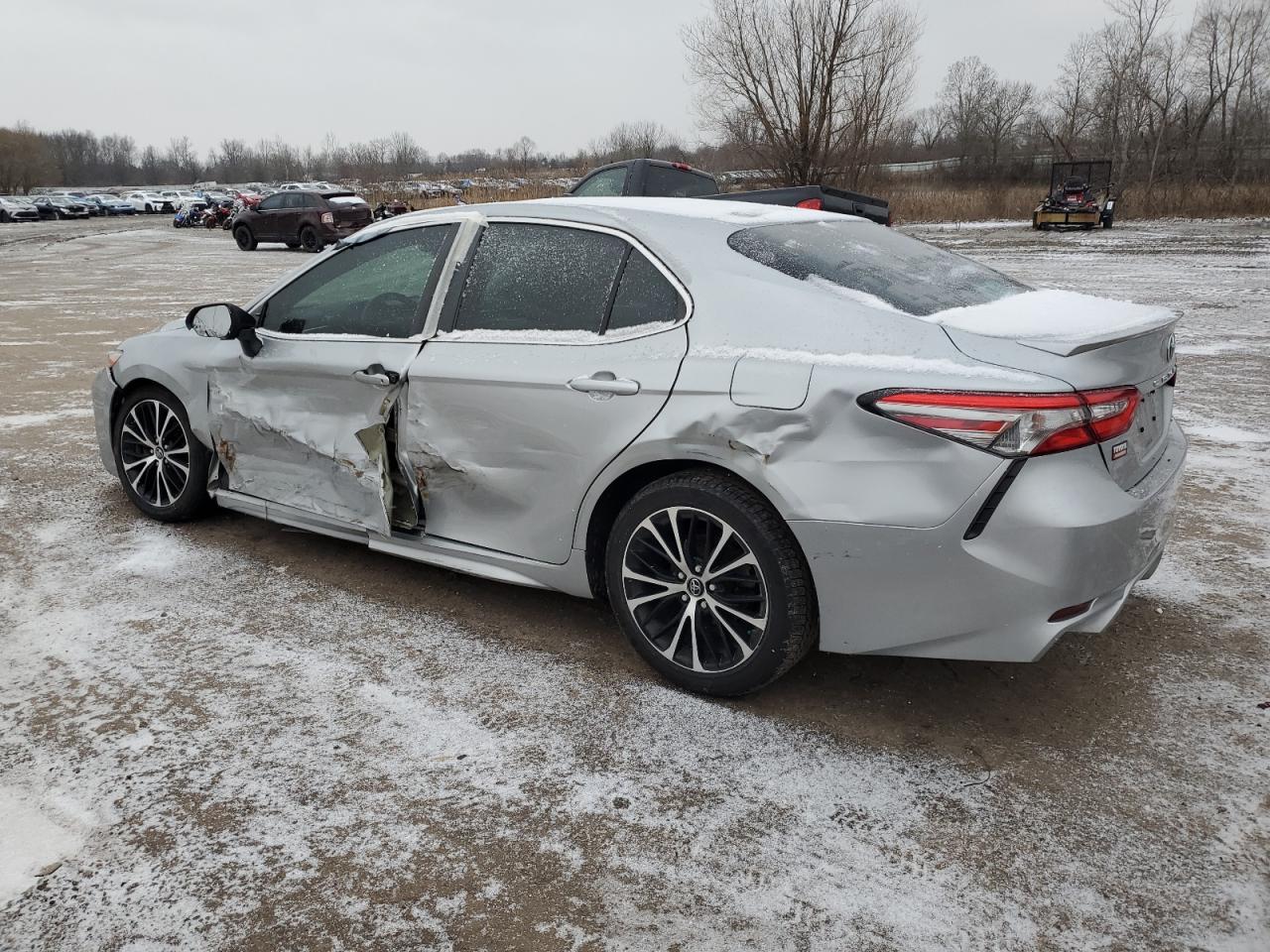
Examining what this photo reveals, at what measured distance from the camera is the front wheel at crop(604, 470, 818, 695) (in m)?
2.96

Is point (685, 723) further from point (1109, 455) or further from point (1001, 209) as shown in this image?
point (1001, 209)

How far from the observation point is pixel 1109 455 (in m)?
2.77

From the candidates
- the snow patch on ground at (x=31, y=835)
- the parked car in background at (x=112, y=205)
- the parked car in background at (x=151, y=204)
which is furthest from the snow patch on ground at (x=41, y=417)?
the parked car in background at (x=151, y=204)

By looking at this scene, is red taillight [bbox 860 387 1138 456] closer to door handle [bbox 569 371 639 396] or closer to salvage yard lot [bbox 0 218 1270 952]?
door handle [bbox 569 371 639 396]

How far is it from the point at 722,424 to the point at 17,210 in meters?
65.3

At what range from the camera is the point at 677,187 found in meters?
10.7

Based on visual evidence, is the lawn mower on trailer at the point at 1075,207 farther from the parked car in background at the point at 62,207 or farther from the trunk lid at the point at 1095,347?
the parked car in background at the point at 62,207

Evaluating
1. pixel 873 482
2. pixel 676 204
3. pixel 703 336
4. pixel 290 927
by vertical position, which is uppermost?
pixel 676 204

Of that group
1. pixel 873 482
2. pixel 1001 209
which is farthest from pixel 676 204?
pixel 1001 209

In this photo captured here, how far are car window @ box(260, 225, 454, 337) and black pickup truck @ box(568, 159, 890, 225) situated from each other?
15.3 feet

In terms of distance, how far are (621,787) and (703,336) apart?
137 centimetres

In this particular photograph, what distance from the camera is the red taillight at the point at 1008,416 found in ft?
8.59

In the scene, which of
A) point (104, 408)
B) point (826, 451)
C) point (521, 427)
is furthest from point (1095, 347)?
point (104, 408)

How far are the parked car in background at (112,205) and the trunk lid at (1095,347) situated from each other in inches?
2939
